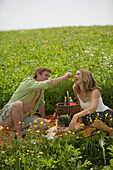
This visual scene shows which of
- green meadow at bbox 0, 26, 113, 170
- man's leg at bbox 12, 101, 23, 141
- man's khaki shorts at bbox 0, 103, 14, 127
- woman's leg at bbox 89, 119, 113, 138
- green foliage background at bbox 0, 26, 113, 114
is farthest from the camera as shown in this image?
green foliage background at bbox 0, 26, 113, 114

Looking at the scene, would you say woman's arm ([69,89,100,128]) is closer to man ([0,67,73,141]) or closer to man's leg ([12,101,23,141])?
man ([0,67,73,141])

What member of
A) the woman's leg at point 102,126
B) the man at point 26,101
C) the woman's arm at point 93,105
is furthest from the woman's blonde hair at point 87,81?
the woman's leg at point 102,126

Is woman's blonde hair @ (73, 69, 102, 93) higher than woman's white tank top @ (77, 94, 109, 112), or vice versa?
woman's blonde hair @ (73, 69, 102, 93)

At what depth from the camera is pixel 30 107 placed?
4703 mm

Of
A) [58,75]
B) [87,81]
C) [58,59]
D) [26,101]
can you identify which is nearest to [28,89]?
[26,101]

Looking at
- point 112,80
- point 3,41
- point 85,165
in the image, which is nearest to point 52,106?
point 112,80

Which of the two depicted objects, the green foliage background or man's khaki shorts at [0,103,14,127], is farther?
the green foliage background

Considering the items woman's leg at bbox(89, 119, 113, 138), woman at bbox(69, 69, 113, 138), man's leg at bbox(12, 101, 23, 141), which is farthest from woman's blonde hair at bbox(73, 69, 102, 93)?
man's leg at bbox(12, 101, 23, 141)

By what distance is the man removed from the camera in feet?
13.8

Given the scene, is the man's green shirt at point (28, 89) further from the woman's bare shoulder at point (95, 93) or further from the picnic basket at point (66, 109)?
the woman's bare shoulder at point (95, 93)

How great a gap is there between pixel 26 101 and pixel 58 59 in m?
5.73

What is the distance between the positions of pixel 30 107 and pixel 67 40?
8955 millimetres

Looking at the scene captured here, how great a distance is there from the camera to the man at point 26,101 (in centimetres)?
421

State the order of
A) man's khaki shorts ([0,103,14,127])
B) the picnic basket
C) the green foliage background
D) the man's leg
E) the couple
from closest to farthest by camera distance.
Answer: the couple < the man's leg < man's khaki shorts ([0,103,14,127]) < the picnic basket < the green foliage background
